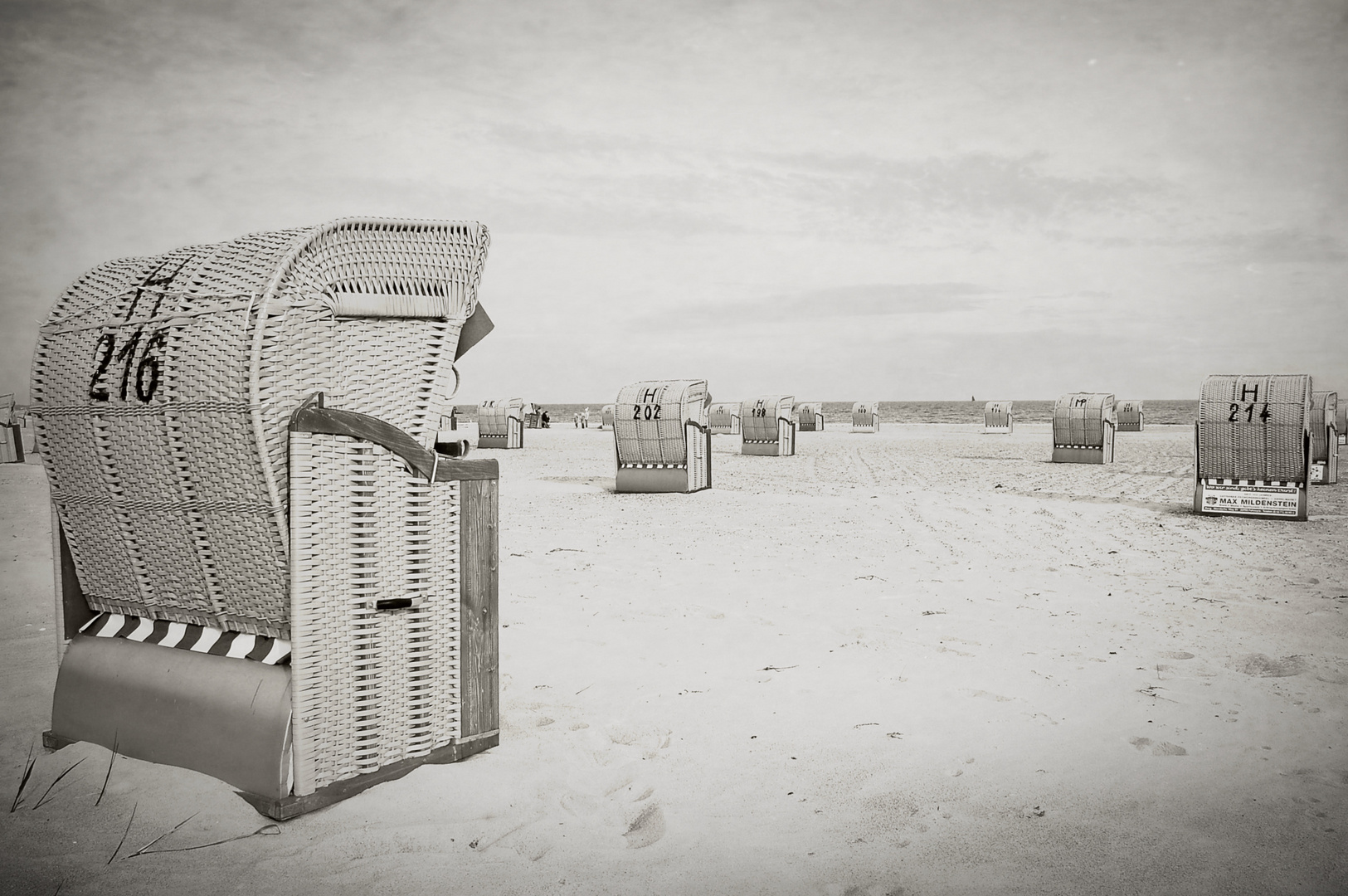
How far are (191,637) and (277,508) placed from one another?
35.3 inches

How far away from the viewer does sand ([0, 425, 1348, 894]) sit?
2637 mm

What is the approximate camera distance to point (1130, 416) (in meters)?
43.5

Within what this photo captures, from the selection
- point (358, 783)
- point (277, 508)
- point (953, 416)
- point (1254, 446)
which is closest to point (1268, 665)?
point (358, 783)

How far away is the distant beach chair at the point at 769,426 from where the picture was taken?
2484cm

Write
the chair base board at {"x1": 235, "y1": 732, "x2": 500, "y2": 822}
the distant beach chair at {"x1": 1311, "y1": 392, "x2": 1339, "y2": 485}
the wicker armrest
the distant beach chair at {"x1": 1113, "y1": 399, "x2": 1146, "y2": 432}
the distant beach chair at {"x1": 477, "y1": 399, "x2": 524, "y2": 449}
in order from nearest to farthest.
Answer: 1. the wicker armrest
2. the chair base board at {"x1": 235, "y1": 732, "x2": 500, "y2": 822}
3. the distant beach chair at {"x1": 1311, "y1": 392, "x2": 1339, "y2": 485}
4. the distant beach chair at {"x1": 477, "y1": 399, "x2": 524, "y2": 449}
5. the distant beach chair at {"x1": 1113, "y1": 399, "x2": 1146, "y2": 432}

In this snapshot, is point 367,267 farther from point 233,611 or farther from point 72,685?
point 72,685

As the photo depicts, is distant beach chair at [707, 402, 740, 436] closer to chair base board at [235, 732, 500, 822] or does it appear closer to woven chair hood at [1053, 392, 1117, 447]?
woven chair hood at [1053, 392, 1117, 447]

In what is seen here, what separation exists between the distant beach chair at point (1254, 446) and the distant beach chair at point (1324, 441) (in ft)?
18.8

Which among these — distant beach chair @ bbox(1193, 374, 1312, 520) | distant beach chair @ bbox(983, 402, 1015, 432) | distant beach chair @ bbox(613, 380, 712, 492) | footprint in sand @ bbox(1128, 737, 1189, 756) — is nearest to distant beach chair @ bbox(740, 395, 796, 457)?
distant beach chair @ bbox(613, 380, 712, 492)

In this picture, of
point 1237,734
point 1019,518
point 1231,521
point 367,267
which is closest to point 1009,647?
point 1237,734

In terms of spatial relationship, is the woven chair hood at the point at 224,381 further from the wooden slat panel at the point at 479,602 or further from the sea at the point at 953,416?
the sea at the point at 953,416

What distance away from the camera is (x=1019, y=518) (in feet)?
36.4

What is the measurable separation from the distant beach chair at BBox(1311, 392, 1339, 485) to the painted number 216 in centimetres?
620

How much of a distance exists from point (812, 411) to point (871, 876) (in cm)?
4210
